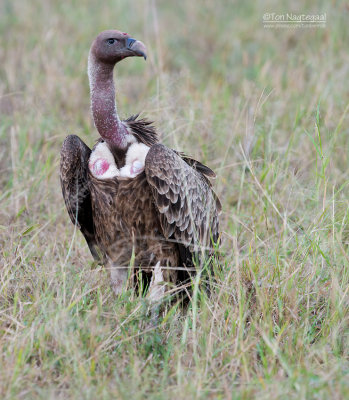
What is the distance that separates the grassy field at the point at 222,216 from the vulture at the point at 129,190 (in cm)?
25

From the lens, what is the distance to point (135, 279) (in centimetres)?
455

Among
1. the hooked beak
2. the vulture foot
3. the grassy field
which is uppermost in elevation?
the hooked beak

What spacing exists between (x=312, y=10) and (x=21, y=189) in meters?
4.77

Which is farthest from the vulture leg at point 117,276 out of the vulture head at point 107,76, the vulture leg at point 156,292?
the vulture head at point 107,76

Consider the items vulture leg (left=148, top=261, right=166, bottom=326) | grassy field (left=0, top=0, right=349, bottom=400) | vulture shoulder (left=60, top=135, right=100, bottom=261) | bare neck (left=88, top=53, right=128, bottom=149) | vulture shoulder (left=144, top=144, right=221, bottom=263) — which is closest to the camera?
grassy field (left=0, top=0, right=349, bottom=400)

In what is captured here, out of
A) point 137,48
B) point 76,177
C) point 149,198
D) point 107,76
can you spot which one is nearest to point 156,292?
point 149,198

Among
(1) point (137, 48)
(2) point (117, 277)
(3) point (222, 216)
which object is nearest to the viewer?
(1) point (137, 48)

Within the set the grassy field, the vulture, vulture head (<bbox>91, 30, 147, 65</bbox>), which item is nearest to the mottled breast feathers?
the vulture

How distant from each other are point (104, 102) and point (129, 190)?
0.54 meters

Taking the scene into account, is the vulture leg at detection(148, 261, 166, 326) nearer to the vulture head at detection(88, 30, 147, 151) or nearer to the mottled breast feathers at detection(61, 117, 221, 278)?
the mottled breast feathers at detection(61, 117, 221, 278)

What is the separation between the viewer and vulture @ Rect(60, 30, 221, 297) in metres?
3.96

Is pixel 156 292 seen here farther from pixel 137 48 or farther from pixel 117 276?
pixel 137 48

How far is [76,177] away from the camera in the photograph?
4.21m

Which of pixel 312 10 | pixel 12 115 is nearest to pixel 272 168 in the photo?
pixel 12 115
